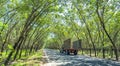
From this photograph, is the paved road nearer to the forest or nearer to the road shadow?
the road shadow

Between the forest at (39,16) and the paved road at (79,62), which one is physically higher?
the forest at (39,16)

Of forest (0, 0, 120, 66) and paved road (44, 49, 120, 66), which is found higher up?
forest (0, 0, 120, 66)

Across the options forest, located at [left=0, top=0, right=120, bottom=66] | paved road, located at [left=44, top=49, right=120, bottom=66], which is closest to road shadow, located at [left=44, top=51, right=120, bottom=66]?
paved road, located at [left=44, top=49, right=120, bottom=66]

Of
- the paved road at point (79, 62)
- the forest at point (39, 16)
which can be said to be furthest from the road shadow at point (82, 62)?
the forest at point (39, 16)

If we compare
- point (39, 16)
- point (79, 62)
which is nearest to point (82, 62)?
point (79, 62)

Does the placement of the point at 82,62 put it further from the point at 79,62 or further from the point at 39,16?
the point at 39,16

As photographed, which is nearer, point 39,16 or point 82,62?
point 82,62

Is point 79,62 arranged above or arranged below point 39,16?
below

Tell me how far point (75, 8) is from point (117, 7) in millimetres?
12599

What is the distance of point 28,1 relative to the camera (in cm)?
2388

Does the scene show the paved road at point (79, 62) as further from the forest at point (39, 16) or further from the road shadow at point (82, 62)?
the forest at point (39, 16)

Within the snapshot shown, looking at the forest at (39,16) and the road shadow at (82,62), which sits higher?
the forest at (39,16)

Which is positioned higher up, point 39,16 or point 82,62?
point 39,16

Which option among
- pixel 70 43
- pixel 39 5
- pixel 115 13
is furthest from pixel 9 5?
pixel 70 43
